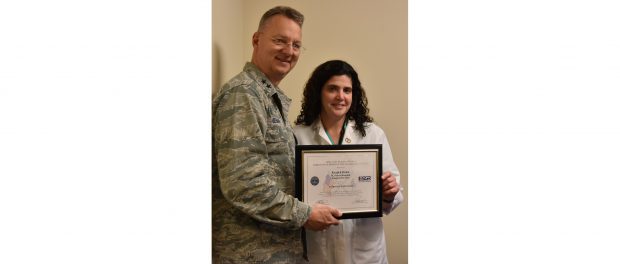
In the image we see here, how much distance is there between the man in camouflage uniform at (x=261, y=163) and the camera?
1.38 meters

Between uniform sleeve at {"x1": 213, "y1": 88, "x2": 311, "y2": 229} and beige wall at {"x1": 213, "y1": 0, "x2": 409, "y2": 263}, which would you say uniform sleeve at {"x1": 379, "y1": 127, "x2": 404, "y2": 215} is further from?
uniform sleeve at {"x1": 213, "y1": 88, "x2": 311, "y2": 229}

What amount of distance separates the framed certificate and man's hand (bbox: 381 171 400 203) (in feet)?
0.15

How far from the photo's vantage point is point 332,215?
151 cm

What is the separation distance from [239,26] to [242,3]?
0.30 ft

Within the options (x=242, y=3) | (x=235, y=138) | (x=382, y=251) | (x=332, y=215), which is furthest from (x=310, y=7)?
(x=382, y=251)

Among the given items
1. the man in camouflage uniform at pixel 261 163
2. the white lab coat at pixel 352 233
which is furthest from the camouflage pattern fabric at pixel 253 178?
the white lab coat at pixel 352 233

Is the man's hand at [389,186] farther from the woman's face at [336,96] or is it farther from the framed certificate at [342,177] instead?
the woman's face at [336,96]

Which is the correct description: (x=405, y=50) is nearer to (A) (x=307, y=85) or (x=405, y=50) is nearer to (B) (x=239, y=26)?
(A) (x=307, y=85)

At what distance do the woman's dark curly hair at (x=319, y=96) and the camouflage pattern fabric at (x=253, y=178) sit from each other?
16 centimetres

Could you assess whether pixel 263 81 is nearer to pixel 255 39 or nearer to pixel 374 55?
pixel 255 39

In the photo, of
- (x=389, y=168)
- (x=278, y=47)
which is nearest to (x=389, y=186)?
(x=389, y=168)

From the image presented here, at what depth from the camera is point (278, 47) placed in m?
1.54

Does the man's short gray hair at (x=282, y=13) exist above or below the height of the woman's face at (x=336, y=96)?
above

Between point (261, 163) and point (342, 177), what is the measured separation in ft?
0.99
